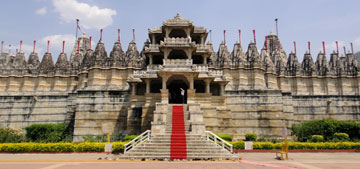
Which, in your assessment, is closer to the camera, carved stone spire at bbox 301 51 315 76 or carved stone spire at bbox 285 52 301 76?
carved stone spire at bbox 285 52 301 76

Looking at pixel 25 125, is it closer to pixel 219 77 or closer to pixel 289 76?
pixel 219 77

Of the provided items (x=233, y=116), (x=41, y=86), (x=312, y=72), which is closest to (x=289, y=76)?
(x=312, y=72)

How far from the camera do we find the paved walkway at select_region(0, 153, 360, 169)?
14.2 metres

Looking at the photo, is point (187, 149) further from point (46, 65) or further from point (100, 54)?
point (46, 65)

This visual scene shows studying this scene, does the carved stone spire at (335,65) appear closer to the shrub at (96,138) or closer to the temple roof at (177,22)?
the temple roof at (177,22)

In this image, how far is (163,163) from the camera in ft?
50.8

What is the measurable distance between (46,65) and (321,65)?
4244cm

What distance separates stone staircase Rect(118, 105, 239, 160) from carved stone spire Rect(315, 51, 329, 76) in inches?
1074

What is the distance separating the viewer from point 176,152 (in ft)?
57.7

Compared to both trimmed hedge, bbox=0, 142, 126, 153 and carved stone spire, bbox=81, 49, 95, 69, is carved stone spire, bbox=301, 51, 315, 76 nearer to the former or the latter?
trimmed hedge, bbox=0, 142, 126, 153

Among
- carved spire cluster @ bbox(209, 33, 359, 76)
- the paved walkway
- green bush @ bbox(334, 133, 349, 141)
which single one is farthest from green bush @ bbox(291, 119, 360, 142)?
the paved walkway

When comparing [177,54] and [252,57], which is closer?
[177,54]

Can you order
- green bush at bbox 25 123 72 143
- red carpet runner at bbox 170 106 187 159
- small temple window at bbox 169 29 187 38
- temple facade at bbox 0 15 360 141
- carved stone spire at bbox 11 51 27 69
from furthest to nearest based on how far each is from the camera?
carved stone spire at bbox 11 51 27 69 < small temple window at bbox 169 29 187 38 < green bush at bbox 25 123 72 143 < temple facade at bbox 0 15 360 141 < red carpet runner at bbox 170 106 187 159

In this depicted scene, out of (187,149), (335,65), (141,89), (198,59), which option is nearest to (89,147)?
(187,149)
